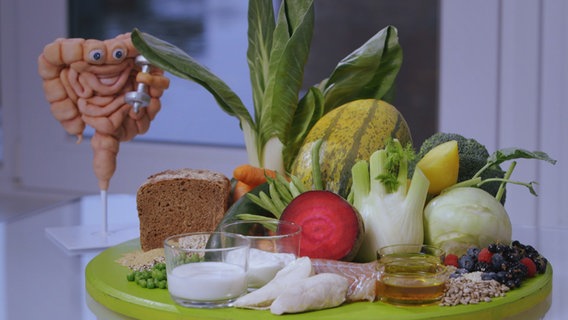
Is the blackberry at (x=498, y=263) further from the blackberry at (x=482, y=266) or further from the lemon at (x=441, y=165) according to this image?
the lemon at (x=441, y=165)

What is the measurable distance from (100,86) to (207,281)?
1.85 feet

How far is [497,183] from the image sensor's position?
1.23 m

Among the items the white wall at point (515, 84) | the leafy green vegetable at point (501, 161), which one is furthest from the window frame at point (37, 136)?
the leafy green vegetable at point (501, 161)

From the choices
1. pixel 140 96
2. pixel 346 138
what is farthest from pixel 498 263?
pixel 140 96

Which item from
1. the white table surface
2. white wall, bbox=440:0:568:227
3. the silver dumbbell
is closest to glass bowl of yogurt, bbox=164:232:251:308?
→ the white table surface

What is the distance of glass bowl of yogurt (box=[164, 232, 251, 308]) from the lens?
0.86 meters

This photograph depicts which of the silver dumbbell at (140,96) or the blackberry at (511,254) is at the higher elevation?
the silver dumbbell at (140,96)

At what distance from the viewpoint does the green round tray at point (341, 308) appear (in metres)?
0.85

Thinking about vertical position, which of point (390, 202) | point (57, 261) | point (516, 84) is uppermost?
point (516, 84)

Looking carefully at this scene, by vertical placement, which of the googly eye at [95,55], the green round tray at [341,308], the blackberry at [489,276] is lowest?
the green round tray at [341,308]

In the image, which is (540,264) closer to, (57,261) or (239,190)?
(239,190)

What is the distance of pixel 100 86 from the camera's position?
4.34 ft

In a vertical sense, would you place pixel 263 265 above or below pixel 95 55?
below

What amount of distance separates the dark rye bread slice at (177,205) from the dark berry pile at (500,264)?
1.20 ft
